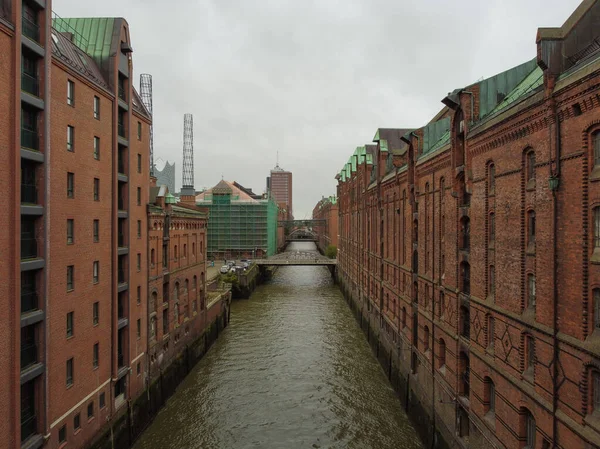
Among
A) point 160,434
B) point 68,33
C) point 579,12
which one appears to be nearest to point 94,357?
point 160,434

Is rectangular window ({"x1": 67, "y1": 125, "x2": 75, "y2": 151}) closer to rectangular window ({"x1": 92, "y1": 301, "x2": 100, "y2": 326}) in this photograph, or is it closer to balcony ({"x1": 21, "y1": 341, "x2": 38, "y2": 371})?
rectangular window ({"x1": 92, "y1": 301, "x2": 100, "y2": 326})

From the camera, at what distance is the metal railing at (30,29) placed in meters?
13.6

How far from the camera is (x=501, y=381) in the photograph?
46.1 feet

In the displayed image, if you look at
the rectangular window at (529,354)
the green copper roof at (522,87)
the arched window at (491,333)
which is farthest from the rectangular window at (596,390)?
the green copper roof at (522,87)

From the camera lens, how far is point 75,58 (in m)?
17.8

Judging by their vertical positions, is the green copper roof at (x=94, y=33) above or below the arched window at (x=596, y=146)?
above

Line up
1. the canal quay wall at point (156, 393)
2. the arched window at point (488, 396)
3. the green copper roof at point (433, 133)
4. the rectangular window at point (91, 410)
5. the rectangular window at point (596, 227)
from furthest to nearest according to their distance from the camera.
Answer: the green copper roof at point (433, 133) < the canal quay wall at point (156, 393) < the rectangular window at point (91, 410) < the arched window at point (488, 396) < the rectangular window at point (596, 227)

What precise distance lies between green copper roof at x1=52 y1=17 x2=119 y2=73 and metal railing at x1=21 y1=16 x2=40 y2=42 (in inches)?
222

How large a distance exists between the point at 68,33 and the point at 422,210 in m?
18.3

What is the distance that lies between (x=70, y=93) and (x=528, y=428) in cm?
1853

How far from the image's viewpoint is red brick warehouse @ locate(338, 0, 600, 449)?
10.3 meters

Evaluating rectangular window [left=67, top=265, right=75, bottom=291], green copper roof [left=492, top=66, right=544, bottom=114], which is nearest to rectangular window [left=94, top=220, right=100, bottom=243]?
rectangular window [left=67, top=265, right=75, bottom=291]

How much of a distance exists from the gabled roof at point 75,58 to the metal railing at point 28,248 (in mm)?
6160

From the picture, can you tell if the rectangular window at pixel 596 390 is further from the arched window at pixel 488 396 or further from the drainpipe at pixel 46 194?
the drainpipe at pixel 46 194
